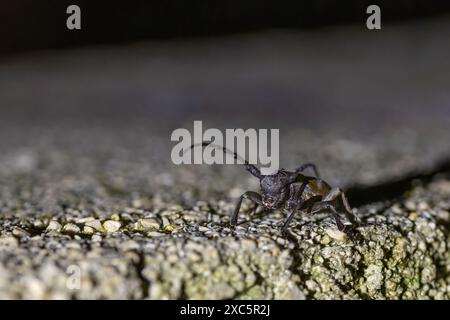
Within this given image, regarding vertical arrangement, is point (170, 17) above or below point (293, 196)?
above

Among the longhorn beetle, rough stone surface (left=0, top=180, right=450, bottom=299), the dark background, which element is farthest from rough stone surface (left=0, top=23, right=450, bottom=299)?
the dark background

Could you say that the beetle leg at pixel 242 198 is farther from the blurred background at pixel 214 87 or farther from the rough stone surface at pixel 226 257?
the blurred background at pixel 214 87

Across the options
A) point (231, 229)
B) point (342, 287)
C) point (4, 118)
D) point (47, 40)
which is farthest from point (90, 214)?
point (47, 40)

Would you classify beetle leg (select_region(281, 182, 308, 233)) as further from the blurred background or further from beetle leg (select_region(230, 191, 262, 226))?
the blurred background

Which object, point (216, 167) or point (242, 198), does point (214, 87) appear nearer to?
point (216, 167)

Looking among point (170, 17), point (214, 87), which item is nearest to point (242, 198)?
point (214, 87)

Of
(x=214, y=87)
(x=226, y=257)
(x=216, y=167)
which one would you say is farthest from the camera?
(x=214, y=87)

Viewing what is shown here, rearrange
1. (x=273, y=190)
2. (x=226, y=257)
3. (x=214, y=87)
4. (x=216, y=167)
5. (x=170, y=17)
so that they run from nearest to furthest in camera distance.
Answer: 1. (x=226, y=257)
2. (x=273, y=190)
3. (x=216, y=167)
4. (x=170, y=17)
5. (x=214, y=87)
